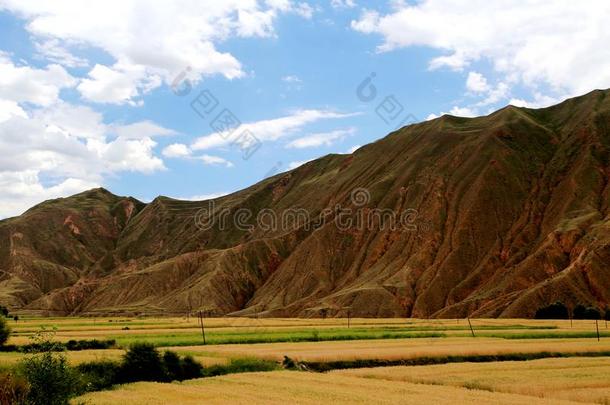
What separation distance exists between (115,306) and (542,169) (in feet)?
307

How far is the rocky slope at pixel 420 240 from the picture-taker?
10131 centimetres

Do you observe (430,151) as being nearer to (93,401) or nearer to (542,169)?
(542,169)

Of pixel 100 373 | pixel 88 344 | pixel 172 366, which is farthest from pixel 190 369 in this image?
pixel 88 344

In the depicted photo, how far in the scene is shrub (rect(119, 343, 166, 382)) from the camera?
31234 millimetres

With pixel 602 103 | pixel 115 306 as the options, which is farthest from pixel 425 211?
pixel 115 306

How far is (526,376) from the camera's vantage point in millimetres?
28250

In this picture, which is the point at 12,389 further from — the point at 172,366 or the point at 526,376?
the point at 526,376

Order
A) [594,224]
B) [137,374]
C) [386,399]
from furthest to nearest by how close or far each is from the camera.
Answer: [594,224], [137,374], [386,399]

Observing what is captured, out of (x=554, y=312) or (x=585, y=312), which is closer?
(x=585, y=312)

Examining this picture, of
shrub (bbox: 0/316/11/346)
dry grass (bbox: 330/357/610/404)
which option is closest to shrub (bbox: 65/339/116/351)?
shrub (bbox: 0/316/11/346)

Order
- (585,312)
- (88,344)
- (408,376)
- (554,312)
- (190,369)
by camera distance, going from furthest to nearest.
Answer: (554,312), (585,312), (88,344), (190,369), (408,376)

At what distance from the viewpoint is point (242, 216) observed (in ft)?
601

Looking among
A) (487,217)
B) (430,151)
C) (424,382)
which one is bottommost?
(424,382)

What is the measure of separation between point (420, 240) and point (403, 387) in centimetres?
9608
